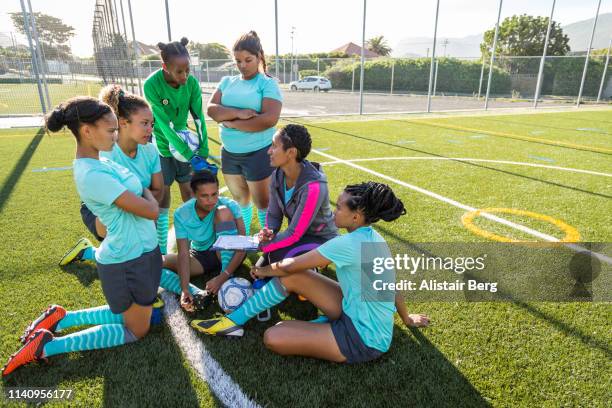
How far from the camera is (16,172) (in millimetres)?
7000

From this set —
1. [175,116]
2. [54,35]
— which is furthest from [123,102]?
[54,35]

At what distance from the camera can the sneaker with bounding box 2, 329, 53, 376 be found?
2.38 metres

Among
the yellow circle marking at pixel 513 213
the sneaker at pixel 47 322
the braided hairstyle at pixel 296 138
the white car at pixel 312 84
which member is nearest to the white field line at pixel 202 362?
the sneaker at pixel 47 322

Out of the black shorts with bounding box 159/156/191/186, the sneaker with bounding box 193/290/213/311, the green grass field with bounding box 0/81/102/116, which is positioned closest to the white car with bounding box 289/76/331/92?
the green grass field with bounding box 0/81/102/116

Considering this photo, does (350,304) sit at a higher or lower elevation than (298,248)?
lower

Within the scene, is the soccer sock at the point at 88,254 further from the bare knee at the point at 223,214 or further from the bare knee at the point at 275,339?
the bare knee at the point at 275,339

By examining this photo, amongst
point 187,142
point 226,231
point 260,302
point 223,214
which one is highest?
point 187,142

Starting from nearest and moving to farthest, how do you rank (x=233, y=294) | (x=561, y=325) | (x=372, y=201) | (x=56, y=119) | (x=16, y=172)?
(x=56, y=119), (x=372, y=201), (x=561, y=325), (x=233, y=294), (x=16, y=172)

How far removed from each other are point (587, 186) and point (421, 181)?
104 inches

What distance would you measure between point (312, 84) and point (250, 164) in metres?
32.1

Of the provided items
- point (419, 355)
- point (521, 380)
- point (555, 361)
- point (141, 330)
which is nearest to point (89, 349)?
point (141, 330)

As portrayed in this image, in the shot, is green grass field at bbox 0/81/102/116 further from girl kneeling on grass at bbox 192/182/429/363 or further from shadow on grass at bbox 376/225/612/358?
shadow on grass at bbox 376/225/612/358

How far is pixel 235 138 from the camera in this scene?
3625 millimetres

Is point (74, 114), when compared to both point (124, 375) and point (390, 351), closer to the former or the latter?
point (124, 375)
